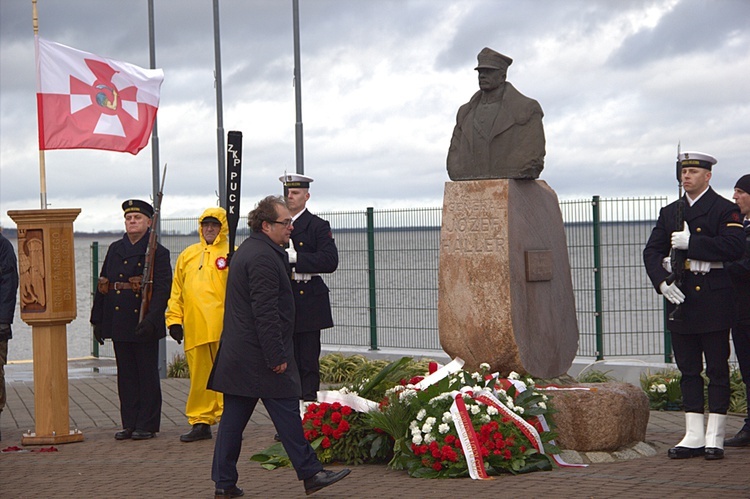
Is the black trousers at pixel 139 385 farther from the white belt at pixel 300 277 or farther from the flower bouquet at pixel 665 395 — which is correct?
the flower bouquet at pixel 665 395

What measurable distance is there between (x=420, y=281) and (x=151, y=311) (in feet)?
17.0

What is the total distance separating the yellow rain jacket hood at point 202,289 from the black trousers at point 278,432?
2882 mm

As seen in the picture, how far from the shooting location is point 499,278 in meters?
9.73

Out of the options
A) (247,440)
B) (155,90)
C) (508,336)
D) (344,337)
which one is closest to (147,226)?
(155,90)

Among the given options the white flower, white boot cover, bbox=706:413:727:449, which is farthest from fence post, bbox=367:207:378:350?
white boot cover, bbox=706:413:727:449

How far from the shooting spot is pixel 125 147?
1199 cm

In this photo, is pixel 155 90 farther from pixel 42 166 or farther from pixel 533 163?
pixel 533 163

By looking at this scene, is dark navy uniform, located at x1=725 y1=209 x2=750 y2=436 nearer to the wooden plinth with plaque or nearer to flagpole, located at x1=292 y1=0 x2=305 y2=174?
the wooden plinth with plaque

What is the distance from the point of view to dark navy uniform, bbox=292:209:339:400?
408 inches

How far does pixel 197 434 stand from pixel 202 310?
3.78 feet

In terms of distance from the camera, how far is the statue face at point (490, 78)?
10.2 meters

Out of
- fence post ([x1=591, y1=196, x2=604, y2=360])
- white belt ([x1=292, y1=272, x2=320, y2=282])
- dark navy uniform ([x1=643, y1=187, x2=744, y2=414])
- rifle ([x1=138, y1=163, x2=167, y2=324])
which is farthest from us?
fence post ([x1=591, y1=196, x2=604, y2=360])

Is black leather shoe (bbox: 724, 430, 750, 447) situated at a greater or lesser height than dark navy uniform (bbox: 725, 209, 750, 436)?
lesser

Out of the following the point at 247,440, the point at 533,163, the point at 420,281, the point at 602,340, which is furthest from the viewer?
the point at 420,281
